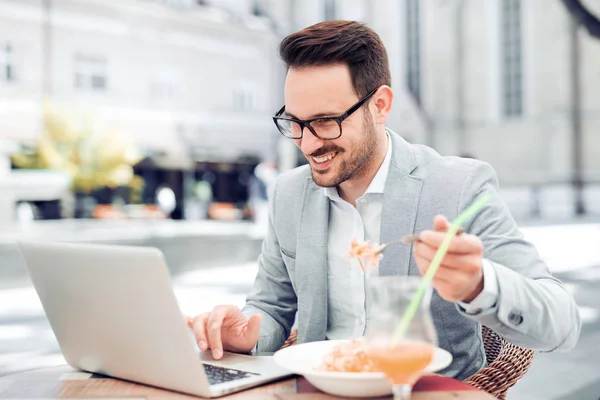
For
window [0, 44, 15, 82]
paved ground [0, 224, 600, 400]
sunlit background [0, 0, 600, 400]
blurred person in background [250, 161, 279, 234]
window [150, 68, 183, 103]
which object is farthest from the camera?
window [150, 68, 183, 103]

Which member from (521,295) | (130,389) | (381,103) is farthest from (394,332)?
(381,103)

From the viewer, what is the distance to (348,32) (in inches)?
63.1

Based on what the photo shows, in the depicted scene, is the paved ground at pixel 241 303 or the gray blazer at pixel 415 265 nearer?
the gray blazer at pixel 415 265

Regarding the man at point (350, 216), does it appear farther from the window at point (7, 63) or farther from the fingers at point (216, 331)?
the window at point (7, 63)

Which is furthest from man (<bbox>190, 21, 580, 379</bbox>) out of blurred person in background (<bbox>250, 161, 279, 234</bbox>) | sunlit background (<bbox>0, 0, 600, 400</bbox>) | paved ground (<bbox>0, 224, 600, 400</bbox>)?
sunlit background (<bbox>0, 0, 600, 400</bbox>)

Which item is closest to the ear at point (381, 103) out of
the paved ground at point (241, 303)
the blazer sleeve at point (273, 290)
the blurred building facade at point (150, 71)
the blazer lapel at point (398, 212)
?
the blazer lapel at point (398, 212)

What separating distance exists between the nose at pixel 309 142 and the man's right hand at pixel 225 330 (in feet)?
1.31

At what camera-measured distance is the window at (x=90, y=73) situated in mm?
20672

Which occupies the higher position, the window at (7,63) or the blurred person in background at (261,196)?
the window at (7,63)

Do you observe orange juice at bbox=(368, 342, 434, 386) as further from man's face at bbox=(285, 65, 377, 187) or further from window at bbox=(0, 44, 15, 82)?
window at bbox=(0, 44, 15, 82)

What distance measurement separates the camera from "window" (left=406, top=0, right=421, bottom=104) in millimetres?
23969

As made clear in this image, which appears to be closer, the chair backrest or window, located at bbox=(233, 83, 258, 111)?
the chair backrest

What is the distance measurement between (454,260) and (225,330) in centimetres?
58

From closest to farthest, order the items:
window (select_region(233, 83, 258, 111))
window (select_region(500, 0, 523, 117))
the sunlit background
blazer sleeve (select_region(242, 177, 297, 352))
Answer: blazer sleeve (select_region(242, 177, 297, 352))
the sunlit background
window (select_region(500, 0, 523, 117))
window (select_region(233, 83, 258, 111))
